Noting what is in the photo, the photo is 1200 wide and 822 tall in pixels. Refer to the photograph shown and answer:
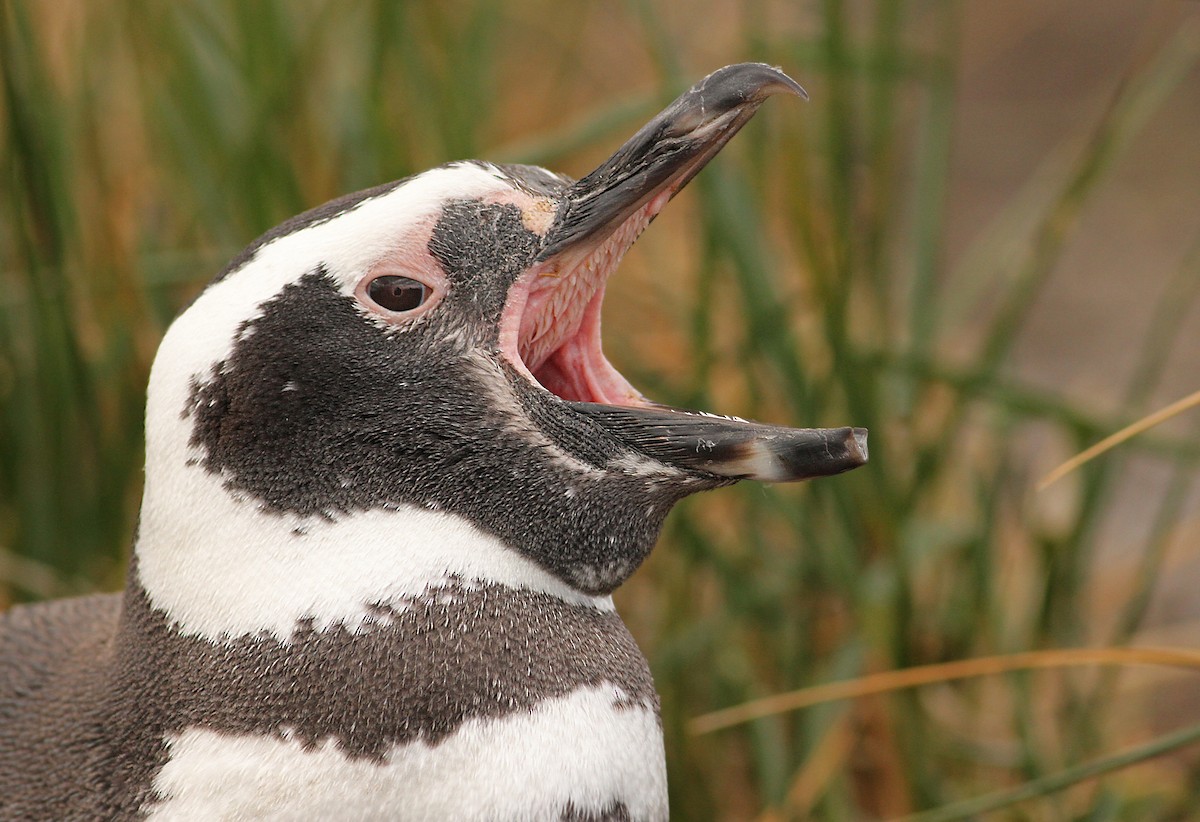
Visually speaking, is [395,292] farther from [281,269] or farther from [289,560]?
[289,560]

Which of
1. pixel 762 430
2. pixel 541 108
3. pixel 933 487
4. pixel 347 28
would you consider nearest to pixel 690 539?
pixel 933 487

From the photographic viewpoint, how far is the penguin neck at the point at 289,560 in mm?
1224

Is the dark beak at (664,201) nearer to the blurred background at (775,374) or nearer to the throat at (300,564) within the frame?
the throat at (300,564)

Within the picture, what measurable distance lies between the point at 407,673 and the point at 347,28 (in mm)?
2068

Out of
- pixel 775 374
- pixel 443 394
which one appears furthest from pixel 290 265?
pixel 775 374

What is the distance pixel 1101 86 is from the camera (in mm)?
5223

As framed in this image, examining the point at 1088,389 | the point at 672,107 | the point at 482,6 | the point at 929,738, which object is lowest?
the point at 1088,389

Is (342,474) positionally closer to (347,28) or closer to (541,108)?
(347,28)

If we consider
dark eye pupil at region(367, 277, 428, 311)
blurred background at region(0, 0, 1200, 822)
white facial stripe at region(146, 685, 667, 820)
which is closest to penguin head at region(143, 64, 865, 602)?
dark eye pupil at region(367, 277, 428, 311)

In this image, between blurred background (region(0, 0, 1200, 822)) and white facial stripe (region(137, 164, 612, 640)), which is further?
blurred background (region(0, 0, 1200, 822))

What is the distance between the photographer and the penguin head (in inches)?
49.3

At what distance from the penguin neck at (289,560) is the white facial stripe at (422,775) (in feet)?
0.34

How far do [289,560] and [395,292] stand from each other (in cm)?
25

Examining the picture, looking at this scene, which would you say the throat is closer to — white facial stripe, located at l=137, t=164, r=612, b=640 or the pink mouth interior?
white facial stripe, located at l=137, t=164, r=612, b=640
